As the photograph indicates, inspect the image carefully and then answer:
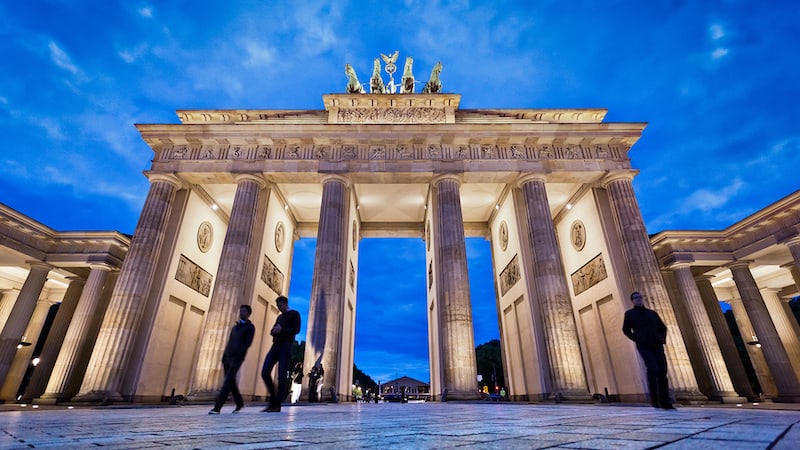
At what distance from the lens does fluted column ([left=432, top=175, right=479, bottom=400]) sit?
42.9 ft

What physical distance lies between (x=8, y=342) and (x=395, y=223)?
19.7 metres

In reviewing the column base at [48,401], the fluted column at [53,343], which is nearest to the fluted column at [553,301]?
the column base at [48,401]

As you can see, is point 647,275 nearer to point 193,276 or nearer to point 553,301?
point 553,301

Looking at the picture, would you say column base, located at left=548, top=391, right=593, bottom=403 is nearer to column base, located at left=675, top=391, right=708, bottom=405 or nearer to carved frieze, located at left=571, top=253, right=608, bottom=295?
column base, located at left=675, top=391, right=708, bottom=405

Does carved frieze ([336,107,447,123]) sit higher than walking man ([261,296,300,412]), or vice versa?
carved frieze ([336,107,447,123])

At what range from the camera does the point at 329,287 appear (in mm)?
14297

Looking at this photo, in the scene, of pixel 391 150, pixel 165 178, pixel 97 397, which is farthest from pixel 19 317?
pixel 391 150

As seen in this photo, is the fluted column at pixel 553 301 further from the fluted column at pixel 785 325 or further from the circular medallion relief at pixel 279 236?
the fluted column at pixel 785 325

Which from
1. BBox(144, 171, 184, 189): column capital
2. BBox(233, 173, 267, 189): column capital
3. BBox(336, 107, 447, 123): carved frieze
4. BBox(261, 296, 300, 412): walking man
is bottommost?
BBox(261, 296, 300, 412): walking man

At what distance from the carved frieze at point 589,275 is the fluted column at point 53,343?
26.2 m

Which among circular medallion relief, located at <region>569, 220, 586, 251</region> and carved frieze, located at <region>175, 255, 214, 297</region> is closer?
carved frieze, located at <region>175, 255, 214, 297</region>

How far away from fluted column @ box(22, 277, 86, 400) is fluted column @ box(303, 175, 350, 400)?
1449cm

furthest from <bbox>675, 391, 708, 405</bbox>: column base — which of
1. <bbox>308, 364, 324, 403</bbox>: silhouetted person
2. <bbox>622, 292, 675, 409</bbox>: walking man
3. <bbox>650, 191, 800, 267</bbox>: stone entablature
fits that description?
<bbox>308, 364, 324, 403</bbox>: silhouetted person

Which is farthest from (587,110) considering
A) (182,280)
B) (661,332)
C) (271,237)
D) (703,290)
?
(182,280)
